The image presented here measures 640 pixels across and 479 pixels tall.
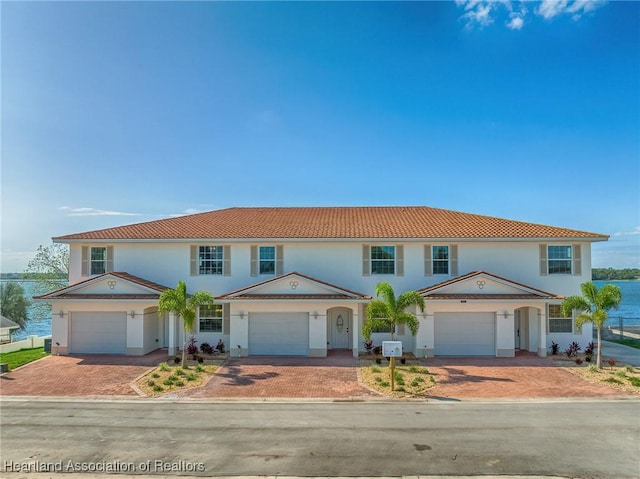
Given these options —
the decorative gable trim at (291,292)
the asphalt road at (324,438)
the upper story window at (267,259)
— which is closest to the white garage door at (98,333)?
the decorative gable trim at (291,292)

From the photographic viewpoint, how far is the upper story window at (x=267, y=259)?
2202cm

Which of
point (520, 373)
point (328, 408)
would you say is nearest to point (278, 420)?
point (328, 408)

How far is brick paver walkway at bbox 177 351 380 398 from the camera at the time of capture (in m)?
14.5

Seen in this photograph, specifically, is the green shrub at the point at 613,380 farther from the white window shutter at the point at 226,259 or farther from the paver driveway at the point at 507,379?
the white window shutter at the point at 226,259

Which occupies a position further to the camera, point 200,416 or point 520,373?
point 520,373

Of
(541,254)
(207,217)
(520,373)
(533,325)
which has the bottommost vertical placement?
(520,373)

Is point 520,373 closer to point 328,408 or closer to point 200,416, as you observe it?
point 328,408

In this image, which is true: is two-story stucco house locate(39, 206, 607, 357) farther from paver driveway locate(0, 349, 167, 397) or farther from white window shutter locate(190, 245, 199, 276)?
paver driveway locate(0, 349, 167, 397)

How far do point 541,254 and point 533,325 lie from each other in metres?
3.87

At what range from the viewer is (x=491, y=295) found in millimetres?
19656

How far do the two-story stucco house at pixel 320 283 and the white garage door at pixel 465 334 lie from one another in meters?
0.05

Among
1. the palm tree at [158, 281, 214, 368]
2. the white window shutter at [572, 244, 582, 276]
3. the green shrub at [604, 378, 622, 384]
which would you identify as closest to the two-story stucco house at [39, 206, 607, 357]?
the white window shutter at [572, 244, 582, 276]

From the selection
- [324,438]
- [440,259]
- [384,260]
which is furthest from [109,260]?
[440,259]

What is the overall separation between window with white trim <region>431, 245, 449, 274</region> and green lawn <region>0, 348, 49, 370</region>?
69.5 feet
